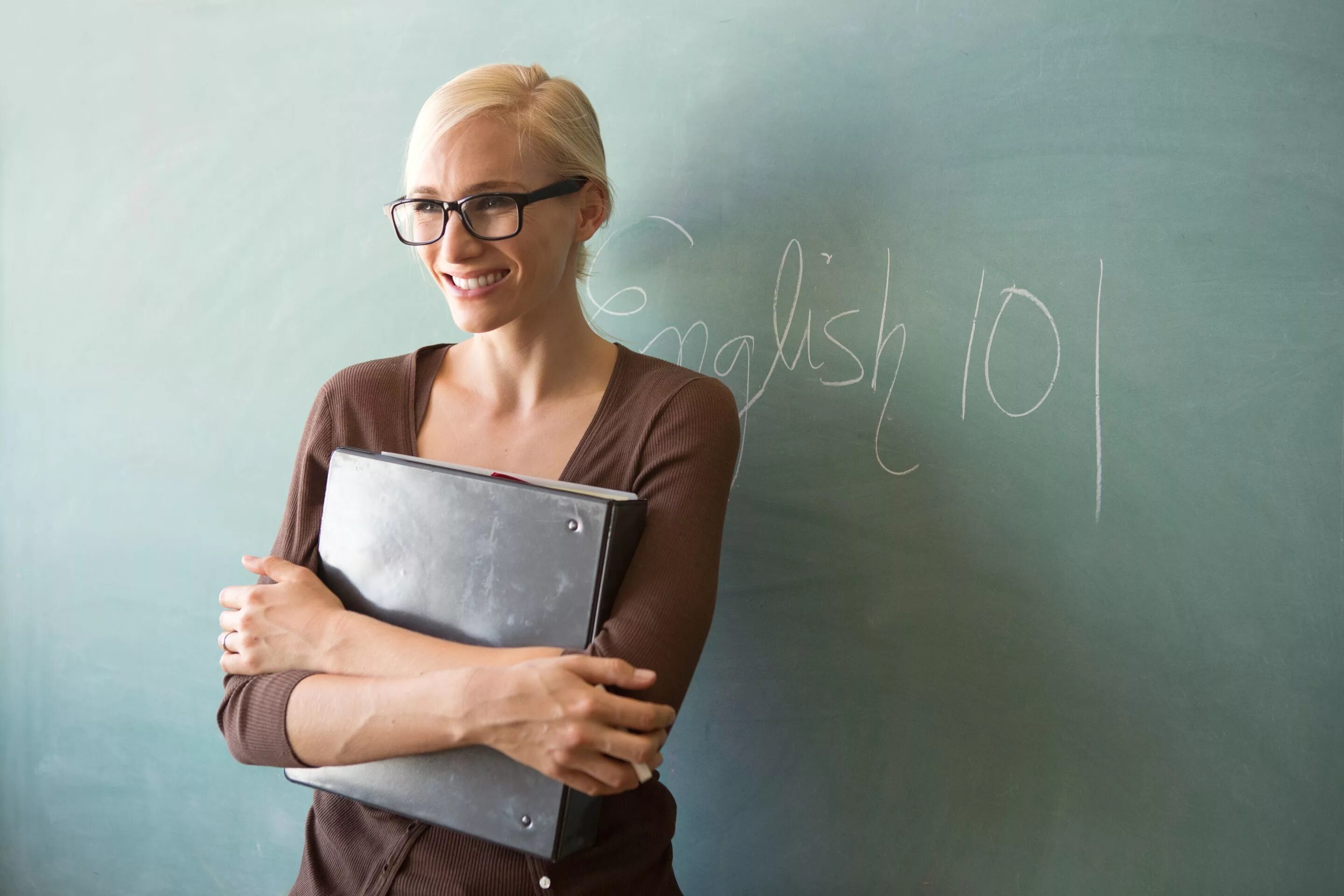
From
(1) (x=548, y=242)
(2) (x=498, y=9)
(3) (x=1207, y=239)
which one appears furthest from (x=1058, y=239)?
(2) (x=498, y=9)

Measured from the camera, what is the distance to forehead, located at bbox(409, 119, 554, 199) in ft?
3.22

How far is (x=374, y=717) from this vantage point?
846 mm

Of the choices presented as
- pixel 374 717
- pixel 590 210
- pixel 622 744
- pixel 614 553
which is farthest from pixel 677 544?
pixel 590 210

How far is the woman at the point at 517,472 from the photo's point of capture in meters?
0.82

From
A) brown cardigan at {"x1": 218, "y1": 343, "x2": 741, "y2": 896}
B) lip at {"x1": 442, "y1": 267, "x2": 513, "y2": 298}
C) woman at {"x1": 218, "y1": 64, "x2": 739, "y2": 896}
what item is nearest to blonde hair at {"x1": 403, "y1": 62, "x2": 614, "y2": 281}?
woman at {"x1": 218, "y1": 64, "x2": 739, "y2": 896}

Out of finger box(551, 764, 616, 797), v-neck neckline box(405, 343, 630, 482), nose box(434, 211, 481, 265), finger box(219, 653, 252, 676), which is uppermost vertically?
nose box(434, 211, 481, 265)

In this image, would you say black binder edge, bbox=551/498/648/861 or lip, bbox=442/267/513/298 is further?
lip, bbox=442/267/513/298

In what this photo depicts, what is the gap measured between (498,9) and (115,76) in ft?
2.24

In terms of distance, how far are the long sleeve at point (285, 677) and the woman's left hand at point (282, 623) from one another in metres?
0.01

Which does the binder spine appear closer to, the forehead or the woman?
the woman

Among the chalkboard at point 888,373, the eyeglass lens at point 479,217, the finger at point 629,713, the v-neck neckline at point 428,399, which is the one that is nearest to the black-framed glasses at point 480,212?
the eyeglass lens at point 479,217

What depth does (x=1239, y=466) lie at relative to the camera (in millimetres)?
1011

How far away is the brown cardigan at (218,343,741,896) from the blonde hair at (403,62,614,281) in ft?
0.74

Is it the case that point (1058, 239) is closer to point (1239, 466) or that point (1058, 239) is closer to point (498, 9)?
point (1239, 466)
